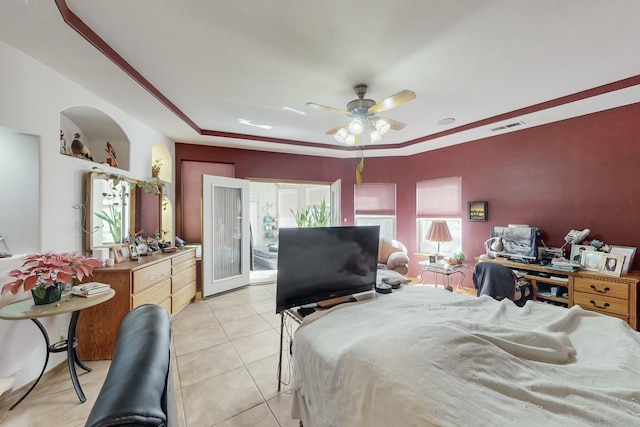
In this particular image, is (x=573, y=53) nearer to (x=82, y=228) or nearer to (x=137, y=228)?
(x=82, y=228)

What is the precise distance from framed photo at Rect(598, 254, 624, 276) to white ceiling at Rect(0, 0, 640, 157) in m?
1.70

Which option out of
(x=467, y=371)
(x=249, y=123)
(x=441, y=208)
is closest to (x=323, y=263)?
(x=467, y=371)

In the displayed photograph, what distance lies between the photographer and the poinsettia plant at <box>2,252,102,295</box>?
1657 millimetres

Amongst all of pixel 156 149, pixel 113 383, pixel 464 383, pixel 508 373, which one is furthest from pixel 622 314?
pixel 156 149

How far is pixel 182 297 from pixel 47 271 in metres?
2.02

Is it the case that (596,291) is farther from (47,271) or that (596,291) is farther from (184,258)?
(184,258)

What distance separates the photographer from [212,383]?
6.93 feet

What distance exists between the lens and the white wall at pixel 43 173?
1863mm

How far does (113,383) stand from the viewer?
0.47m

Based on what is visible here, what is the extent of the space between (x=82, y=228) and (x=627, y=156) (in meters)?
5.94

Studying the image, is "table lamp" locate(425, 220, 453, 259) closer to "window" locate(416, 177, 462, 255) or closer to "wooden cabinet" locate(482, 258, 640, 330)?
"window" locate(416, 177, 462, 255)

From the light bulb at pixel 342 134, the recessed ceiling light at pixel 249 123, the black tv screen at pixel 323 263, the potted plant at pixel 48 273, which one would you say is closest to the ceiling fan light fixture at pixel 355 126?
the light bulb at pixel 342 134

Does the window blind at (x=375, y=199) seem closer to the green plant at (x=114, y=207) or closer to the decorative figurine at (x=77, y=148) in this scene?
the green plant at (x=114, y=207)

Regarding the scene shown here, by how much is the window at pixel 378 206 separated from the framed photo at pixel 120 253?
3976mm
